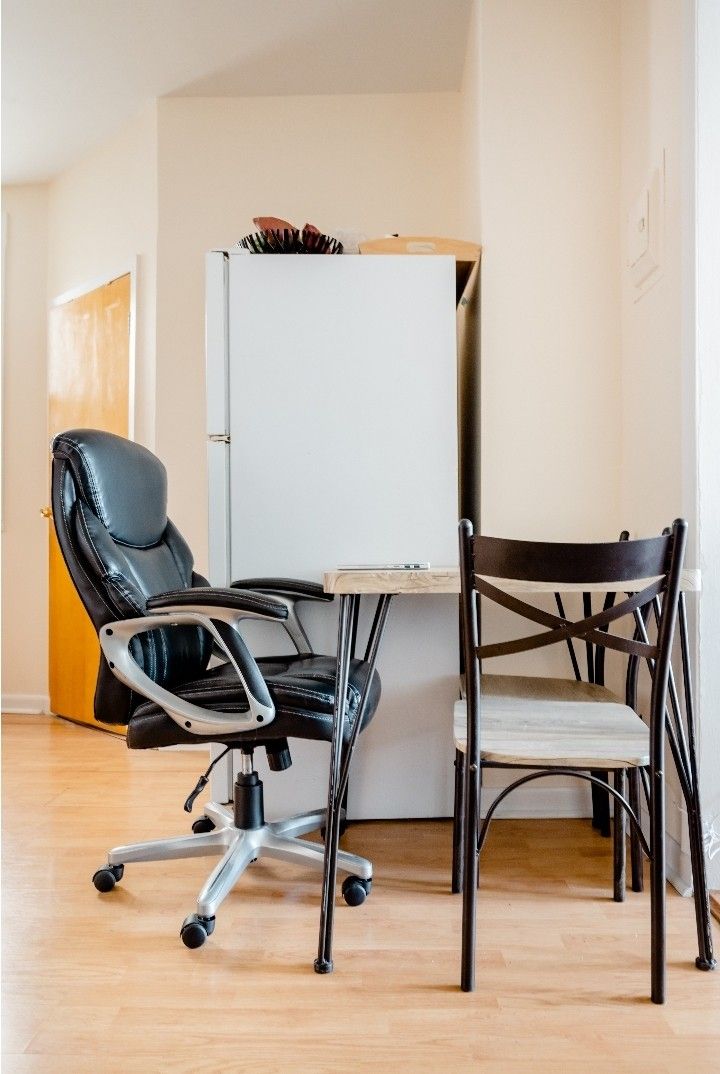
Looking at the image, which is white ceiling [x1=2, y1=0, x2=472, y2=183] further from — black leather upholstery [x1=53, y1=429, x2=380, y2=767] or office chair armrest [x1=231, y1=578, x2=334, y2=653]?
office chair armrest [x1=231, y1=578, x2=334, y2=653]

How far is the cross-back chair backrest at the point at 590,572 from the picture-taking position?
143 cm

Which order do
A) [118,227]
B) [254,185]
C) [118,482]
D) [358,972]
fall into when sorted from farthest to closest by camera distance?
[118,227]
[254,185]
[118,482]
[358,972]

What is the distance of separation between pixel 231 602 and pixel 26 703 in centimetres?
284

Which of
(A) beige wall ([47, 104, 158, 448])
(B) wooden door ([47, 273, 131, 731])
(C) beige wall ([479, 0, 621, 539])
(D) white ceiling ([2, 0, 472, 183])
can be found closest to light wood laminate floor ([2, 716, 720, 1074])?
(C) beige wall ([479, 0, 621, 539])

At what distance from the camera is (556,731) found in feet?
5.05

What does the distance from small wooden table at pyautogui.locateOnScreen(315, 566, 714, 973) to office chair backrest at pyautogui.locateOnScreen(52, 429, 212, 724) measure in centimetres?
42

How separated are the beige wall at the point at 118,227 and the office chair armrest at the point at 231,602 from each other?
1.98 metres

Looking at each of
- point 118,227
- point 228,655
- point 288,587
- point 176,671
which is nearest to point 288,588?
point 288,587

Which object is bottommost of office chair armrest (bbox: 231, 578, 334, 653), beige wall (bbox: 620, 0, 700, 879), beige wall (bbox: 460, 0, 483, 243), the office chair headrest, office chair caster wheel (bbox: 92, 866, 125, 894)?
office chair caster wheel (bbox: 92, 866, 125, 894)

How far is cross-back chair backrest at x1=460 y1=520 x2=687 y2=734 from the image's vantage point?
1429mm

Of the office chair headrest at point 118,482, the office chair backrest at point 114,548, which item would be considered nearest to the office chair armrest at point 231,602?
the office chair backrest at point 114,548

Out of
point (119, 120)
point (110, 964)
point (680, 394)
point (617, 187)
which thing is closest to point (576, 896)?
point (110, 964)

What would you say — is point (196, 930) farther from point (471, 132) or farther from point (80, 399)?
point (80, 399)

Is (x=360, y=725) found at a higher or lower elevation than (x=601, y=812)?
higher
